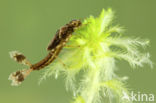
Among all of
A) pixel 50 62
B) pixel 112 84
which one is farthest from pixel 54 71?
pixel 112 84

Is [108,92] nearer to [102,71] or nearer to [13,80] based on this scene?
[102,71]

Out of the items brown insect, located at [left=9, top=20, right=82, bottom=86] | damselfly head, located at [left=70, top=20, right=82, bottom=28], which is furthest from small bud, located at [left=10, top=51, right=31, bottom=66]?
damselfly head, located at [left=70, top=20, right=82, bottom=28]

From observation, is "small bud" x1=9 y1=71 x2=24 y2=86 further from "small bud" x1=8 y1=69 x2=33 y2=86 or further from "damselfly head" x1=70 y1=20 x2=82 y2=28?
"damselfly head" x1=70 y1=20 x2=82 y2=28

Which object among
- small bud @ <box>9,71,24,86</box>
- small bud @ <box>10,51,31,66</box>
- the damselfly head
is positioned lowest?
small bud @ <box>9,71,24,86</box>

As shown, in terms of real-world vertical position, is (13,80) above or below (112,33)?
below
